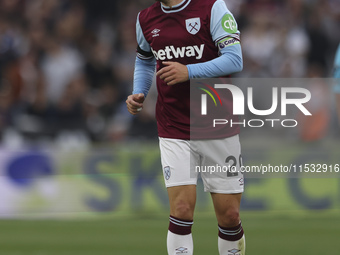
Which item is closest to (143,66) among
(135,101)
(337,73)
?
(135,101)

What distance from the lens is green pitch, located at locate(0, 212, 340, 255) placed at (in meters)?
7.86

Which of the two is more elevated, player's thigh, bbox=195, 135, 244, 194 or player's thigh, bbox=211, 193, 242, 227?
player's thigh, bbox=195, 135, 244, 194

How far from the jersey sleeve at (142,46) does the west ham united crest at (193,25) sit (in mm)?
480

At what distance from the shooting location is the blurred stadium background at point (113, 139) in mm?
9023

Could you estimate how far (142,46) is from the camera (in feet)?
19.7

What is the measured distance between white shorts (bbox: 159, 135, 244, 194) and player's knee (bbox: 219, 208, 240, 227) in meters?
0.14

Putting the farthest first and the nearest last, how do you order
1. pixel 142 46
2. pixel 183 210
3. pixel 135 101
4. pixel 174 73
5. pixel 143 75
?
pixel 143 75, pixel 142 46, pixel 135 101, pixel 183 210, pixel 174 73

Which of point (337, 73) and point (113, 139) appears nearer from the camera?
point (337, 73)

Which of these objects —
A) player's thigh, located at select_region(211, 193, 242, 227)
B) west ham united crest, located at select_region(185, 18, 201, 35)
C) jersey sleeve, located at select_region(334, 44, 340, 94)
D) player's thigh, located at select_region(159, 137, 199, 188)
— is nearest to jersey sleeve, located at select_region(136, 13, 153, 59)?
west ham united crest, located at select_region(185, 18, 201, 35)

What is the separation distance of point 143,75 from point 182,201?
115cm

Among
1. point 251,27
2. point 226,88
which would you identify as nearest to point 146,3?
point 251,27

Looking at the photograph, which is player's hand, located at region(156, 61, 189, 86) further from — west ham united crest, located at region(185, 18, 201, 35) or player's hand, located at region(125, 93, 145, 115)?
player's hand, located at region(125, 93, 145, 115)

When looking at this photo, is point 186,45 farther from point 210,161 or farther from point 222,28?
point 210,161

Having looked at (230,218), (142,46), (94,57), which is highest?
(142,46)
